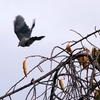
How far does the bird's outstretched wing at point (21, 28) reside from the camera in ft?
11.7

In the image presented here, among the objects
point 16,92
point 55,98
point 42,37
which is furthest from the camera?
point 42,37

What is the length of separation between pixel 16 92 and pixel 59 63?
0.78 ft

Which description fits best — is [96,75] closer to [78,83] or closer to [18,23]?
[78,83]

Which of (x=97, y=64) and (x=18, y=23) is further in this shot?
(x=18, y=23)

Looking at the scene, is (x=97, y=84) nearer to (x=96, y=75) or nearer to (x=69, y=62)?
(x=96, y=75)

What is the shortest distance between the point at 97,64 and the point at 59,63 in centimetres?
16

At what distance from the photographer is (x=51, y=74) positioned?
171cm

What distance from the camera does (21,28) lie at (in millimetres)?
3713

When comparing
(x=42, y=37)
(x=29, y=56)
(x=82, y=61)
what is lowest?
(x=82, y=61)

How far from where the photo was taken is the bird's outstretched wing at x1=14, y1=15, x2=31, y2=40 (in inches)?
140

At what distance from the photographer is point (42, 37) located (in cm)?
279

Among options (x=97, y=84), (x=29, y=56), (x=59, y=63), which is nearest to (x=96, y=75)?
(x=97, y=84)

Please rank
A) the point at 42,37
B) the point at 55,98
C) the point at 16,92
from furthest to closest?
the point at 42,37
the point at 55,98
the point at 16,92

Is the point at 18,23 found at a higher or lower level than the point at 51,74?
higher
